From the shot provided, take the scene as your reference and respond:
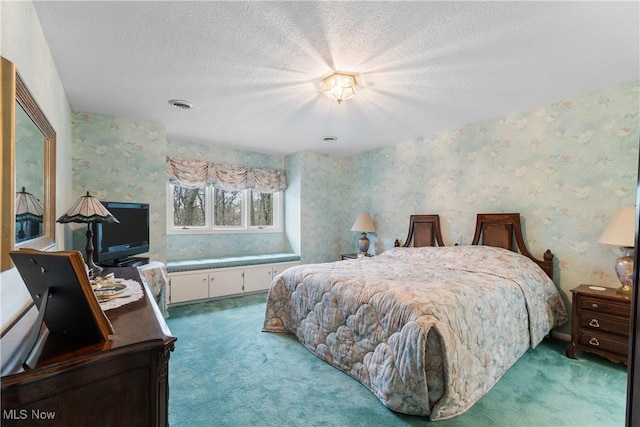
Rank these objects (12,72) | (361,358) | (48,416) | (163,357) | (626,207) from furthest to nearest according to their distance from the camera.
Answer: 1. (626,207)
2. (361,358)
3. (12,72)
4. (163,357)
5. (48,416)

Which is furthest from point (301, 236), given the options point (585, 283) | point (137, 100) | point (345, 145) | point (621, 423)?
point (621, 423)

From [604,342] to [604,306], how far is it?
0.98 ft

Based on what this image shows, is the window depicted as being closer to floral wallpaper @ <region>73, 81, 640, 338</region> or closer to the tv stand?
floral wallpaper @ <region>73, 81, 640, 338</region>

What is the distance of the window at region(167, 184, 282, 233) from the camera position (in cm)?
449

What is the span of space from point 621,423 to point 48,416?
2.73 meters

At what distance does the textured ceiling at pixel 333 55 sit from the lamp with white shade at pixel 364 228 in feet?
5.99

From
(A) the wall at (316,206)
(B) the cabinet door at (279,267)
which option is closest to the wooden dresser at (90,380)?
(B) the cabinet door at (279,267)

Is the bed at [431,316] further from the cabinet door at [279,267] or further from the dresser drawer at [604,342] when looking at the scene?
the cabinet door at [279,267]

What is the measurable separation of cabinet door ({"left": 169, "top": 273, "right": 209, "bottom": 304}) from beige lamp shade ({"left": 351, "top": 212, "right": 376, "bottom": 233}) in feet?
7.82

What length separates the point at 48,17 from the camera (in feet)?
5.44

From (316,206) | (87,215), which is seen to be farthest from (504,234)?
(87,215)

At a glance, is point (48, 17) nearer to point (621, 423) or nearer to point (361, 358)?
point (361, 358)

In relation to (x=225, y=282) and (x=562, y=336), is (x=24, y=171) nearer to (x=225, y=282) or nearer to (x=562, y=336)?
(x=225, y=282)

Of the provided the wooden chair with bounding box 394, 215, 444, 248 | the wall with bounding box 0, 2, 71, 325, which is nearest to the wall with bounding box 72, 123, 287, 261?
the wall with bounding box 0, 2, 71, 325
